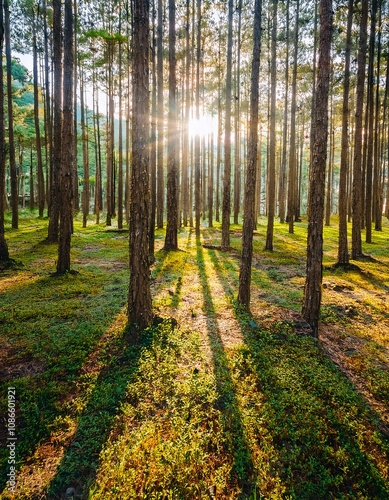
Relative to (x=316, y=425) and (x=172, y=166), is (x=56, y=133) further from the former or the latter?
(x=316, y=425)

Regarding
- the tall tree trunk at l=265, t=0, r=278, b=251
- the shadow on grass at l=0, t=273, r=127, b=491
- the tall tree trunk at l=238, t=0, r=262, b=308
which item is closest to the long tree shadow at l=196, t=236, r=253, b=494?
the tall tree trunk at l=238, t=0, r=262, b=308

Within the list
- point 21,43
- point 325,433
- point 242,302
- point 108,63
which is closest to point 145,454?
point 325,433

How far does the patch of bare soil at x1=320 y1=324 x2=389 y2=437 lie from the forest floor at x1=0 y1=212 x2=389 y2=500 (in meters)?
0.02

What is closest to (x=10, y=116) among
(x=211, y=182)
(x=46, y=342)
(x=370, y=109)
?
(x=211, y=182)

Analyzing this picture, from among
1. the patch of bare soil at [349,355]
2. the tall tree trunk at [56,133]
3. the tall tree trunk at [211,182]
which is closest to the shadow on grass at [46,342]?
the patch of bare soil at [349,355]

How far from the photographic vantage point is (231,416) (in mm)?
3264

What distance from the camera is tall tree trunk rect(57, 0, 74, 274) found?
7.33 m

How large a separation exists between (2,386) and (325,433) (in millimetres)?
3804

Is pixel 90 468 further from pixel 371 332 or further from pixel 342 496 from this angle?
pixel 371 332

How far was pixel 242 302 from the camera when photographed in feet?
21.0

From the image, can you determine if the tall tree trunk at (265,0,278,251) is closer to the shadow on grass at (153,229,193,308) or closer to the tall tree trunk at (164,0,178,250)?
the shadow on grass at (153,229,193,308)

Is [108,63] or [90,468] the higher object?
[108,63]

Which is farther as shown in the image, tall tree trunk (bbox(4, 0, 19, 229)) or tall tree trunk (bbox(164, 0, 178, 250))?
tall tree trunk (bbox(4, 0, 19, 229))

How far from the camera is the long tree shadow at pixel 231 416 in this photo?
8.74 ft
